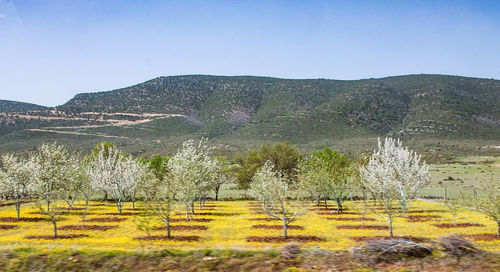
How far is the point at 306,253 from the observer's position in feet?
32.1

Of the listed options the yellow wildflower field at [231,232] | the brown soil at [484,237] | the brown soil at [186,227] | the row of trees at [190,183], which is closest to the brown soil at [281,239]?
the yellow wildflower field at [231,232]

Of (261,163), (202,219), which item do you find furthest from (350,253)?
(261,163)

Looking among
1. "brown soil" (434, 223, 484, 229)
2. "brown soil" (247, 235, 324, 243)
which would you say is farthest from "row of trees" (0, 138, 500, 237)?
"brown soil" (434, 223, 484, 229)

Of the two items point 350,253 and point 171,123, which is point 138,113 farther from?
point 350,253

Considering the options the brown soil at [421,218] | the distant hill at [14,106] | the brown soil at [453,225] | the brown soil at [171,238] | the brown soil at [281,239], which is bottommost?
the brown soil at [421,218]

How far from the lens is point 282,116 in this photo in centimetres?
12119

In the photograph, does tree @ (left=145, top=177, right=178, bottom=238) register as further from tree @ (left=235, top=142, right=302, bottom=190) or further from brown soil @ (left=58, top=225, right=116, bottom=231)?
tree @ (left=235, top=142, right=302, bottom=190)

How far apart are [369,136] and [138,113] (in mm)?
85528

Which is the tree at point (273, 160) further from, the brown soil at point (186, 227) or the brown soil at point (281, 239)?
the brown soil at point (281, 239)

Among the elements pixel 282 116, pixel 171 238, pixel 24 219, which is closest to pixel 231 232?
pixel 171 238

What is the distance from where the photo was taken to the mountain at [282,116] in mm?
98750

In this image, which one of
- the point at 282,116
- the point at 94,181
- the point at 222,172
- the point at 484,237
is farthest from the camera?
the point at 282,116

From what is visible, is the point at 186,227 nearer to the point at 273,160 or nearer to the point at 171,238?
the point at 171,238

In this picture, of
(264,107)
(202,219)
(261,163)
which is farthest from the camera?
(264,107)
